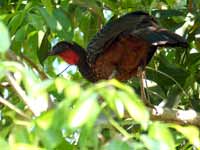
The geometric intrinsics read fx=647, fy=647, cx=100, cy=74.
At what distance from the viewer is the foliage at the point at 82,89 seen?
52.6 inches

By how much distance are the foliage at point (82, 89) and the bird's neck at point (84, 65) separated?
2.9 inches

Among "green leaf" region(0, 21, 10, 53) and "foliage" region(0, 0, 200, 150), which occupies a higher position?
"green leaf" region(0, 21, 10, 53)

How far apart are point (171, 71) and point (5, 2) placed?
0.88 m

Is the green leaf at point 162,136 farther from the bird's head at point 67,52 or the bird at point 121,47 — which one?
the bird's head at point 67,52

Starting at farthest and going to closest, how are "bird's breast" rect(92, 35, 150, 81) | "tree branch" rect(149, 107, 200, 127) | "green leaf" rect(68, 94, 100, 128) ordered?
"bird's breast" rect(92, 35, 150, 81) → "tree branch" rect(149, 107, 200, 127) → "green leaf" rect(68, 94, 100, 128)

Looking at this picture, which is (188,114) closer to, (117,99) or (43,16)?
(43,16)

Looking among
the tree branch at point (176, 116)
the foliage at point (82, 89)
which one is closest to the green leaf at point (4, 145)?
the foliage at point (82, 89)

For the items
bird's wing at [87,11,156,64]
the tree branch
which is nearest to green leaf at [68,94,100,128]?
the tree branch

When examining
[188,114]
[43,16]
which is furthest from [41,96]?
[188,114]

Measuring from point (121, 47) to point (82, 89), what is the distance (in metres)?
1.84

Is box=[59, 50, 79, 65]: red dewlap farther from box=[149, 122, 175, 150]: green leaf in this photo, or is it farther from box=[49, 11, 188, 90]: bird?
box=[149, 122, 175, 150]: green leaf

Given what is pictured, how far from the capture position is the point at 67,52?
11.5 ft

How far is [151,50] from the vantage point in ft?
10.5

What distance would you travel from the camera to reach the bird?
2.82 metres
